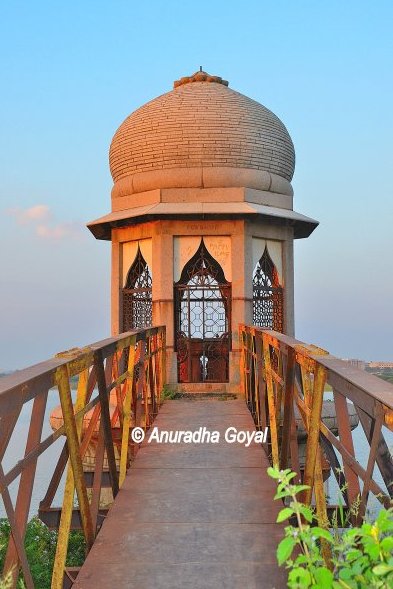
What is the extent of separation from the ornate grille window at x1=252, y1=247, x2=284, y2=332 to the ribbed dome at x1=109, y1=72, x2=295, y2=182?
1.96 metres

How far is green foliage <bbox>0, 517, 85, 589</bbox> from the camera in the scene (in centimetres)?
804

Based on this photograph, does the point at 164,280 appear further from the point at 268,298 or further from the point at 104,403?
the point at 104,403

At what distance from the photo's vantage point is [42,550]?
10.0 meters

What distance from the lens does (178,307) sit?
11.8m

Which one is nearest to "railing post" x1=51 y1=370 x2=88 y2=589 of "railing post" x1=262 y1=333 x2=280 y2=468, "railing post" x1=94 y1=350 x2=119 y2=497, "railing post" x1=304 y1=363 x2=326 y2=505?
"railing post" x1=94 y1=350 x2=119 y2=497

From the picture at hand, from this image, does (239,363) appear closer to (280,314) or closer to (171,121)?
(280,314)

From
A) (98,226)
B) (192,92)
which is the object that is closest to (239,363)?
(98,226)

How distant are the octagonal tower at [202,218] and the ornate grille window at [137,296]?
23 mm

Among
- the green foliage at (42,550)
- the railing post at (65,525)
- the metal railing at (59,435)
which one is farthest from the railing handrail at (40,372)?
the green foliage at (42,550)

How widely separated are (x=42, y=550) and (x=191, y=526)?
6963 mm

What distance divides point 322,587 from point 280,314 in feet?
35.0

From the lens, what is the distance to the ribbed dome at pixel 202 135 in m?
11.8

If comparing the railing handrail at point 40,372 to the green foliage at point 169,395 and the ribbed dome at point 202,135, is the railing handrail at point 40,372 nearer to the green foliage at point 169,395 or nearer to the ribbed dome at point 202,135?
the green foliage at point 169,395

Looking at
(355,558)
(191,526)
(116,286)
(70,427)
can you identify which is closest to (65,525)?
(70,427)
